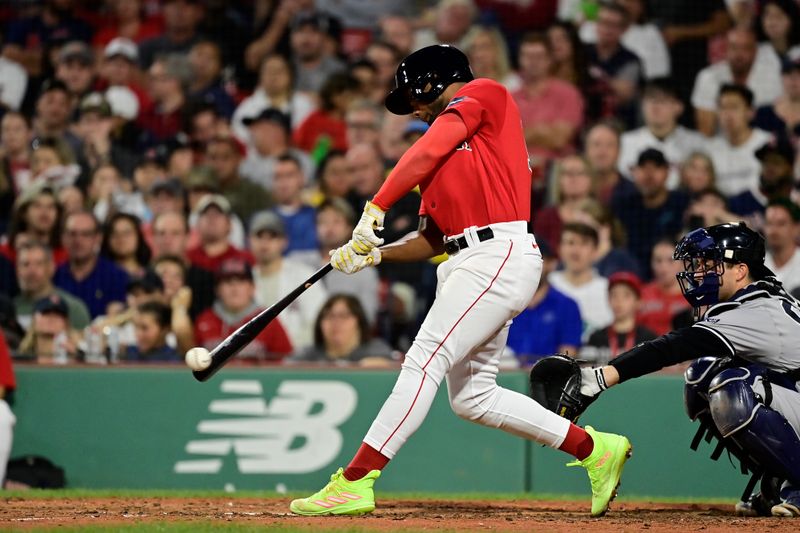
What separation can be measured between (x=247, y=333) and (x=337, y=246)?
4280 millimetres

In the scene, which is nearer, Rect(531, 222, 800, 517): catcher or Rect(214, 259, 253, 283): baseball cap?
Rect(531, 222, 800, 517): catcher

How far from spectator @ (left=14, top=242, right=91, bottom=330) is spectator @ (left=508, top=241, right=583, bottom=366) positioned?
320 cm

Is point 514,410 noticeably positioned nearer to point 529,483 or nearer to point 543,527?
point 543,527

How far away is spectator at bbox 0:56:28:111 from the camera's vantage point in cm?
1130

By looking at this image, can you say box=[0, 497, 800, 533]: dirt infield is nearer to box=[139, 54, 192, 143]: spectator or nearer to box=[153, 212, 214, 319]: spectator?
box=[153, 212, 214, 319]: spectator

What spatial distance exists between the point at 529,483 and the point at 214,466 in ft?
6.57

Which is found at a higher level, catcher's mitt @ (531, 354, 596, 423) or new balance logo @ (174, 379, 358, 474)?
catcher's mitt @ (531, 354, 596, 423)

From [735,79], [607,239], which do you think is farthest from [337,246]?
[735,79]

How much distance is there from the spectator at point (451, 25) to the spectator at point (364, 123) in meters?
1.02

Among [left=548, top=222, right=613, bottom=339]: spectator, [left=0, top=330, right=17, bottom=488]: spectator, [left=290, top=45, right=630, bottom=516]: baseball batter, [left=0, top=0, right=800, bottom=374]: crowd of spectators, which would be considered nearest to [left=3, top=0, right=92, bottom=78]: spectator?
[left=0, top=0, right=800, bottom=374]: crowd of spectators

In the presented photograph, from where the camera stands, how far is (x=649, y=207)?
977 cm

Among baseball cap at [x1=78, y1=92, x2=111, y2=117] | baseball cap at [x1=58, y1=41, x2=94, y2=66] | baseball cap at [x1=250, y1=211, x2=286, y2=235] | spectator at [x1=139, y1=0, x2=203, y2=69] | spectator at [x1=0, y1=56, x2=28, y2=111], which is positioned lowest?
baseball cap at [x1=250, y1=211, x2=286, y2=235]

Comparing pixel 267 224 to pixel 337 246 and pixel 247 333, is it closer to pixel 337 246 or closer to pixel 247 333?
pixel 337 246

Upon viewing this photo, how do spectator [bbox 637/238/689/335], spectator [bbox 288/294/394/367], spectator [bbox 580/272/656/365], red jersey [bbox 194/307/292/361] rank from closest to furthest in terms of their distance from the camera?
spectator [bbox 580/272/656/365]
spectator [bbox 288/294/394/367]
red jersey [bbox 194/307/292/361]
spectator [bbox 637/238/689/335]
